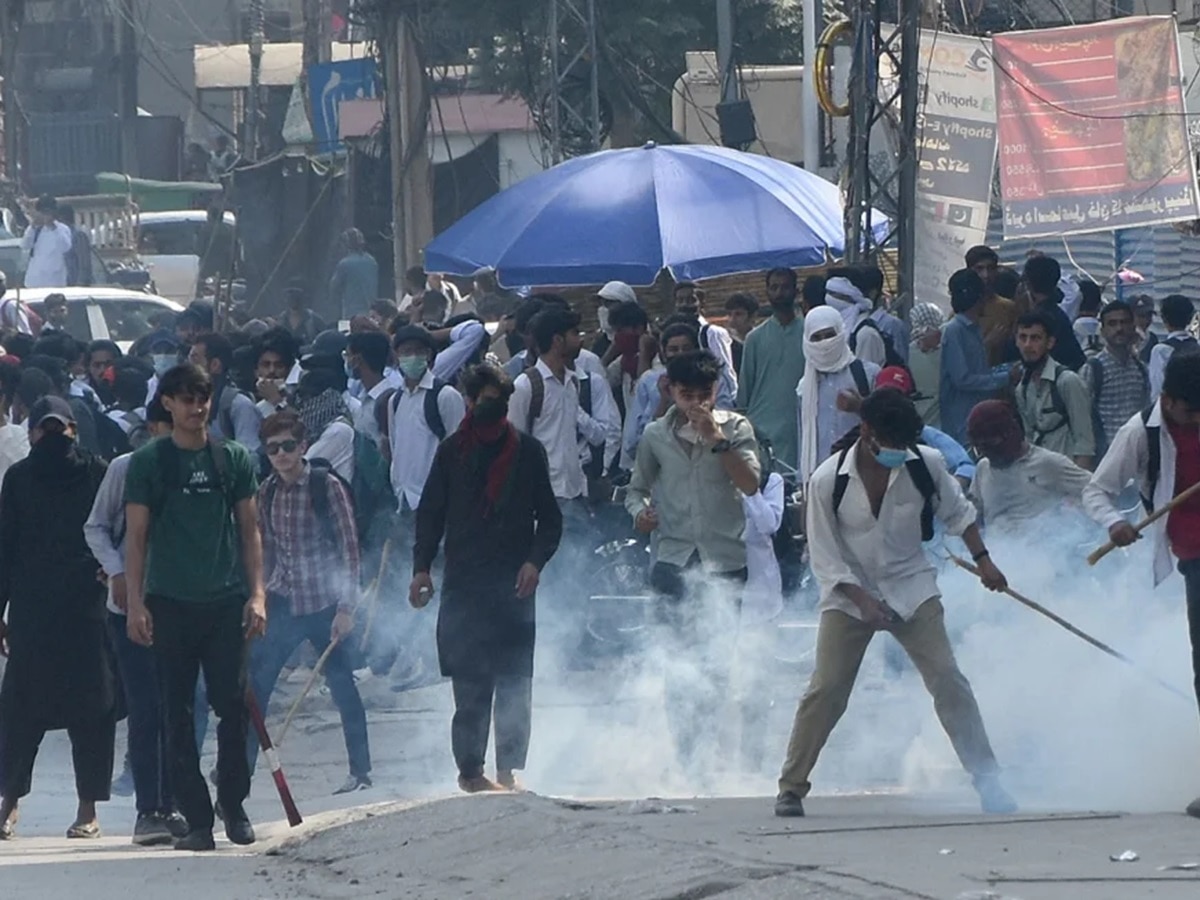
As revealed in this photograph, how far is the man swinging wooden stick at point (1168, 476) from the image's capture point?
310 inches

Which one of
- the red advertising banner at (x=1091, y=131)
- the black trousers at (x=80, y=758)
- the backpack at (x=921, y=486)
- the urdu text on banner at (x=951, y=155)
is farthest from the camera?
the red advertising banner at (x=1091, y=131)

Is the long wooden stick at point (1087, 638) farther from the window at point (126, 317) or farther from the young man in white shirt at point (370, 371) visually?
the window at point (126, 317)

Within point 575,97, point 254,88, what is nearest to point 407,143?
point 575,97

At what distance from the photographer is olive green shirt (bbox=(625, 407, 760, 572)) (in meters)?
9.58

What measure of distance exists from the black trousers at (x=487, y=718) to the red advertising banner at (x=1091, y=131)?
6.97m

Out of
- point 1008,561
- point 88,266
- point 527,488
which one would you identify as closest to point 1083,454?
point 1008,561

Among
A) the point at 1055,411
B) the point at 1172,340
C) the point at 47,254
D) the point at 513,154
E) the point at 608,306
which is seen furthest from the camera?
the point at 513,154

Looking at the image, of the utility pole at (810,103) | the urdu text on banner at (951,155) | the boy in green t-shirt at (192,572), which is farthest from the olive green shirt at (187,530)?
the utility pole at (810,103)

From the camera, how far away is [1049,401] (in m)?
11.5

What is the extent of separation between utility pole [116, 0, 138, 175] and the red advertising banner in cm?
3384

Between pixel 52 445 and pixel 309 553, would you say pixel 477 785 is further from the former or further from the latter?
pixel 52 445

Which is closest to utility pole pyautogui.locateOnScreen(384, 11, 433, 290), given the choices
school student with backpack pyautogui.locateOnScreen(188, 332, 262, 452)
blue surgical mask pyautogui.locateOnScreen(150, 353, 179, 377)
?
blue surgical mask pyautogui.locateOnScreen(150, 353, 179, 377)

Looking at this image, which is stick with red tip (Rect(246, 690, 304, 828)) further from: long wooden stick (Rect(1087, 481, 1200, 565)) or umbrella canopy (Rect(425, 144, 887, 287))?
umbrella canopy (Rect(425, 144, 887, 287))

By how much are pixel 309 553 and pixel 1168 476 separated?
3556mm
